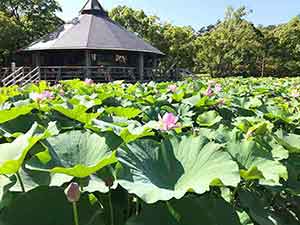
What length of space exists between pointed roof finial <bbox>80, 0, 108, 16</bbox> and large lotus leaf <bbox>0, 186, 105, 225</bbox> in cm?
2269

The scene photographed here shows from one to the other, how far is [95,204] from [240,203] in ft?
1.26

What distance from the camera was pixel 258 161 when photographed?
102 cm

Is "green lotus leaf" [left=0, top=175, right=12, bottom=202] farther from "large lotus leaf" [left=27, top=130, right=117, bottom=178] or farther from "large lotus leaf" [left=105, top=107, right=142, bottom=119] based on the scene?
"large lotus leaf" [left=105, top=107, right=142, bottom=119]

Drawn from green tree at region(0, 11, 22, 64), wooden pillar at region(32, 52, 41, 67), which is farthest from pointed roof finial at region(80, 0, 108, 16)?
wooden pillar at region(32, 52, 41, 67)

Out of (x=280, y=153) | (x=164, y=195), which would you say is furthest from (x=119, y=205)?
(x=280, y=153)

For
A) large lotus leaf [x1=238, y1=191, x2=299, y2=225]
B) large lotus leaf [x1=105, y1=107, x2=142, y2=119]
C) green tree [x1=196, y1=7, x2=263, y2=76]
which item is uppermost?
large lotus leaf [x1=105, y1=107, x2=142, y2=119]

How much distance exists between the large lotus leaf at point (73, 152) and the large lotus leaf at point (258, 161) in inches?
13.9

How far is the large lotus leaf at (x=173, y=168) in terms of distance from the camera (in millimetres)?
757

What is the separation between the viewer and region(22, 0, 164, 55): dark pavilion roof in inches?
709

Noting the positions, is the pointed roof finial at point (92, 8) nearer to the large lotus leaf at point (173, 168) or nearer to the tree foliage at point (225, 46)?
the tree foliage at point (225, 46)

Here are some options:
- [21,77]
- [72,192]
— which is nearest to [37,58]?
[21,77]

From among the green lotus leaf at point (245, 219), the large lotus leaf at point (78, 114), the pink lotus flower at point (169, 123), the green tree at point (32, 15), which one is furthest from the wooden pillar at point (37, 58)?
the green lotus leaf at point (245, 219)

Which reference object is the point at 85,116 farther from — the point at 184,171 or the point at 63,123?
the point at 184,171

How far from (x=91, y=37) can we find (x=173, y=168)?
18535mm
